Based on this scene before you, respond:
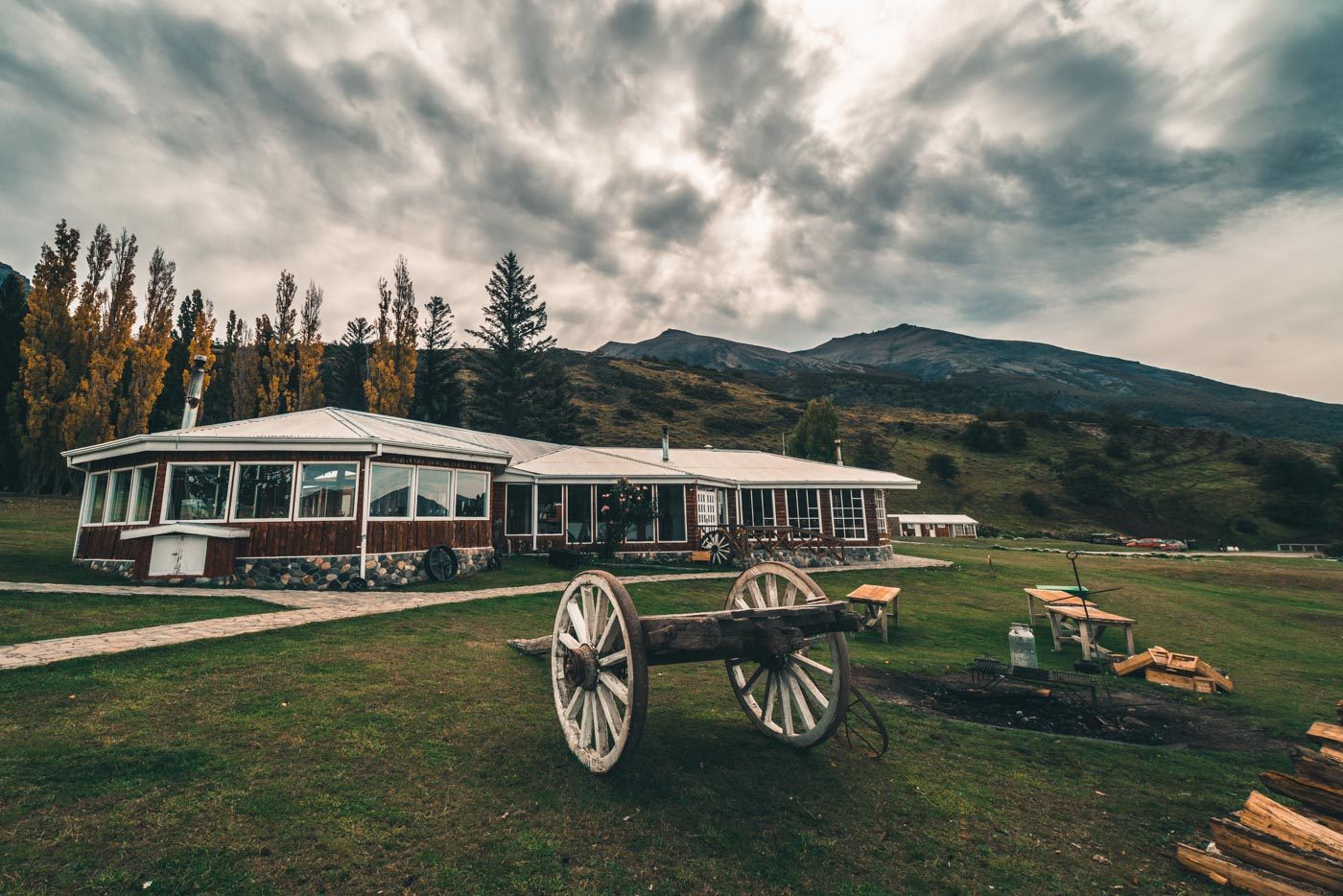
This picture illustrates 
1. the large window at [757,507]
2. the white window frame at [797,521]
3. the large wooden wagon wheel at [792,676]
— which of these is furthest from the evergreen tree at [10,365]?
the large wooden wagon wheel at [792,676]

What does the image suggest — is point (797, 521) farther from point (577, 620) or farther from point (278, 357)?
point (278, 357)

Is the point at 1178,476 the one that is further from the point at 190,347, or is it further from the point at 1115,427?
the point at 190,347

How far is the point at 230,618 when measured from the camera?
30.2ft

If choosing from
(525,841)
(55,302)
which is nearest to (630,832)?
(525,841)

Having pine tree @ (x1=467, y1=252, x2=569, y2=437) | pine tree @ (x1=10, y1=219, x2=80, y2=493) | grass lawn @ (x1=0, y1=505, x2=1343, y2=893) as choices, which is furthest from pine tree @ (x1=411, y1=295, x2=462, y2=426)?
grass lawn @ (x1=0, y1=505, x2=1343, y2=893)

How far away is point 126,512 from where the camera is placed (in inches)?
539

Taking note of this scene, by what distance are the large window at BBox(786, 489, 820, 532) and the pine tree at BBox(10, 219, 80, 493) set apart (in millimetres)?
32767

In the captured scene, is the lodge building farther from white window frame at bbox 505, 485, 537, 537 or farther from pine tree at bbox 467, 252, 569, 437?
pine tree at bbox 467, 252, 569, 437

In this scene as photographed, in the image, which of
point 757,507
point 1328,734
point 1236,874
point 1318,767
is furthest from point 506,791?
point 757,507

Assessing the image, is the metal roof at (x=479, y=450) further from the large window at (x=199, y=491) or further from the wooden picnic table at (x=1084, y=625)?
the wooden picnic table at (x=1084, y=625)

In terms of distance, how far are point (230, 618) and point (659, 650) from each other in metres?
9.10

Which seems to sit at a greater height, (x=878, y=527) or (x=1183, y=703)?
(x=878, y=527)

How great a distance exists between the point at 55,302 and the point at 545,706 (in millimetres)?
35197

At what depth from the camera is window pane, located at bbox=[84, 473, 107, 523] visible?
1438 centimetres
